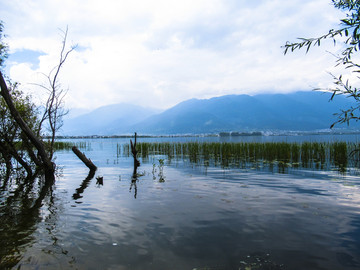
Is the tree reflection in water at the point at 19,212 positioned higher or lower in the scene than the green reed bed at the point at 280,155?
lower

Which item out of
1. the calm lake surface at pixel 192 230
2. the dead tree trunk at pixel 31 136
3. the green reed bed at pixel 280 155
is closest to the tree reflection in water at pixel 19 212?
the calm lake surface at pixel 192 230

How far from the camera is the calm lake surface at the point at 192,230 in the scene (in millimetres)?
4449

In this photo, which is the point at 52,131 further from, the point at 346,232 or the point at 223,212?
the point at 346,232

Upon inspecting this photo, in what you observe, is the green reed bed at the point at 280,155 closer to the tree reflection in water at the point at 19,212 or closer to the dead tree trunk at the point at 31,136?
the dead tree trunk at the point at 31,136

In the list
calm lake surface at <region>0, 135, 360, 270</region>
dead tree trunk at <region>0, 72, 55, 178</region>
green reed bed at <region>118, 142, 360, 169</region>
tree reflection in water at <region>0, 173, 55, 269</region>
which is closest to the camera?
calm lake surface at <region>0, 135, 360, 270</region>

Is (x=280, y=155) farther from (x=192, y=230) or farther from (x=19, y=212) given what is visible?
(x=19, y=212)

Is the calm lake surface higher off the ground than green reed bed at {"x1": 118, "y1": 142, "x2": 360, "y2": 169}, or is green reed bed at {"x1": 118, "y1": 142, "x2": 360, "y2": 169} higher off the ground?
green reed bed at {"x1": 118, "y1": 142, "x2": 360, "y2": 169}

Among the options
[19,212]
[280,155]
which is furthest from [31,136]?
[280,155]

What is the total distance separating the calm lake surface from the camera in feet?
14.6

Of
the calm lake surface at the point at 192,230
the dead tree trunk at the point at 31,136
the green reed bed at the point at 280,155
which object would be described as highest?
the dead tree trunk at the point at 31,136

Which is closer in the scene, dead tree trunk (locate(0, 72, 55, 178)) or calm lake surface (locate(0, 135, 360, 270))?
calm lake surface (locate(0, 135, 360, 270))

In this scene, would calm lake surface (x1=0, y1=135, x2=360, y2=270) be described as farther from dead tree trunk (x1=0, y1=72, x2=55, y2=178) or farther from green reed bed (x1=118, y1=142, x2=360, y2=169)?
green reed bed (x1=118, y1=142, x2=360, y2=169)

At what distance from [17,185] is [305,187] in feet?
46.3

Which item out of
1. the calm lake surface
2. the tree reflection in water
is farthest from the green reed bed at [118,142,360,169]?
the tree reflection in water
